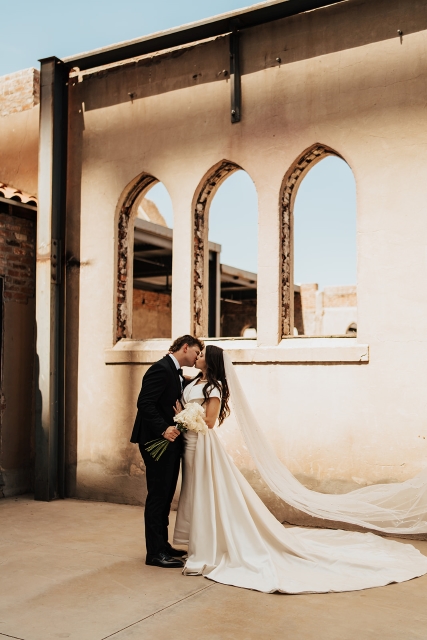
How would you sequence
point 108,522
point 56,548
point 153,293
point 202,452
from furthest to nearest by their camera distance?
point 153,293 → point 108,522 → point 56,548 → point 202,452

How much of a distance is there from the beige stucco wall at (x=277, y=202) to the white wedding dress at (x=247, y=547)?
1413 millimetres

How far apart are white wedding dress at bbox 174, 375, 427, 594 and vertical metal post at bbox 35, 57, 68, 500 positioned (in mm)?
3227

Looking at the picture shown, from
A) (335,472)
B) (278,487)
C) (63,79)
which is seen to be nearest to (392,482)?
(335,472)

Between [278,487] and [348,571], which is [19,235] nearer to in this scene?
[278,487]

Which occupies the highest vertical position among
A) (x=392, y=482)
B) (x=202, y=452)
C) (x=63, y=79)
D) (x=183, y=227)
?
(x=63, y=79)

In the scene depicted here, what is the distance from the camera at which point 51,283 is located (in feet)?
27.6

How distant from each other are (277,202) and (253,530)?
3577mm

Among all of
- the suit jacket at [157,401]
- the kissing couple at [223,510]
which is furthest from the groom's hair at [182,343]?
the suit jacket at [157,401]

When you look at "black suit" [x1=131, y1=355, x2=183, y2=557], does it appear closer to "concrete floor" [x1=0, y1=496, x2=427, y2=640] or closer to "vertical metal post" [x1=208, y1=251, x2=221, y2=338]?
"concrete floor" [x1=0, y1=496, x2=427, y2=640]

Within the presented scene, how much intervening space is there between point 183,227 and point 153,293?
12082 mm

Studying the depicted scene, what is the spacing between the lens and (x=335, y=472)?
22.2 ft

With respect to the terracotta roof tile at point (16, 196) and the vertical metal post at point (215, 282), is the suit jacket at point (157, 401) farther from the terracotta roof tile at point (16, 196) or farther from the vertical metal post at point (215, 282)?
the vertical metal post at point (215, 282)

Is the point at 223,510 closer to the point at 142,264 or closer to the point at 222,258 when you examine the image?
the point at 142,264

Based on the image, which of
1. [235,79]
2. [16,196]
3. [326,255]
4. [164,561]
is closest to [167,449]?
[164,561]
